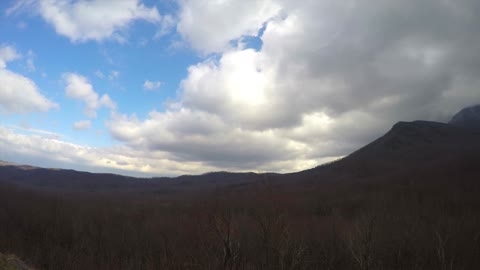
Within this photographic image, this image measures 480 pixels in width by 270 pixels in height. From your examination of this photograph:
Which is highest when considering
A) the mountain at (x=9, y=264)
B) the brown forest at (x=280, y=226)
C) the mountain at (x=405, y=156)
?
the mountain at (x=405, y=156)

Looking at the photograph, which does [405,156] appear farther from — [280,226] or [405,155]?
[280,226]

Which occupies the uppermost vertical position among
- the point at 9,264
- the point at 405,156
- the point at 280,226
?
the point at 405,156

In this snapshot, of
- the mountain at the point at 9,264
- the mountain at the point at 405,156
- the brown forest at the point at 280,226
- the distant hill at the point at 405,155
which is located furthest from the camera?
the distant hill at the point at 405,155

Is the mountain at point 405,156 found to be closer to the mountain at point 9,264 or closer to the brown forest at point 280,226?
the brown forest at point 280,226

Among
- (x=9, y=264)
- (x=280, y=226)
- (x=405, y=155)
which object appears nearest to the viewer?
(x=9, y=264)

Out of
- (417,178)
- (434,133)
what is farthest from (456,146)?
(417,178)

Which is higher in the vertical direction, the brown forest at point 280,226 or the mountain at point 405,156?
the mountain at point 405,156

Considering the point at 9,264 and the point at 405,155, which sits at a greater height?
the point at 405,155

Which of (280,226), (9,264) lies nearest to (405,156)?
(280,226)

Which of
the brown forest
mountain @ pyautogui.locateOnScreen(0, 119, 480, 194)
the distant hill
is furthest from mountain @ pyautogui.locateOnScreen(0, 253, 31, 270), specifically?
mountain @ pyautogui.locateOnScreen(0, 119, 480, 194)

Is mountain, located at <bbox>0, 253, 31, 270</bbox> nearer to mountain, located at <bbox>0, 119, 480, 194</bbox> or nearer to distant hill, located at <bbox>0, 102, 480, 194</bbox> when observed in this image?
distant hill, located at <bbox>0, 102, 480, 194</bbox>

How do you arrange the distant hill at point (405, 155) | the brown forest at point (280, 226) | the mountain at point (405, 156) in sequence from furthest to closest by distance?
the distant hill at point (405, 155)
the mountain at point (405, 156)
the brown forest at point (280, 226)

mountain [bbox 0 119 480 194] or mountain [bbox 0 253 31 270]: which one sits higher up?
mountain [bbox 0 119 480 194]

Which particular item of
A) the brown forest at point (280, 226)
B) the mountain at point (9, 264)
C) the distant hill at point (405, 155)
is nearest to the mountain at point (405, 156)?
the distant hill at point (405, 155)
